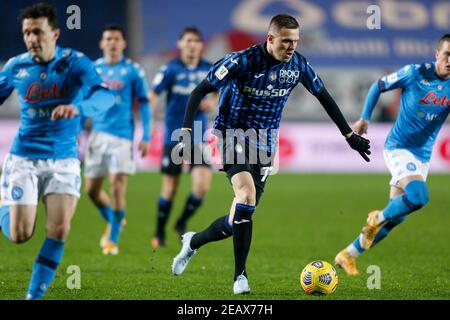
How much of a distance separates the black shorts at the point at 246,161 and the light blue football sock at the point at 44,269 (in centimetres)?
153

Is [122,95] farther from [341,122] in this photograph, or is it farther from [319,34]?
[319,34]

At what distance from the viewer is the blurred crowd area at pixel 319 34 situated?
22.6 m

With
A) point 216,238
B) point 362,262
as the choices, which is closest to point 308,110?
point 362,262

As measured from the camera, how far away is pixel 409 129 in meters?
7.59

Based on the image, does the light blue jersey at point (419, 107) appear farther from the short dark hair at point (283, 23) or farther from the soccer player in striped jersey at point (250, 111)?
the short dark hair at point (283, 23)

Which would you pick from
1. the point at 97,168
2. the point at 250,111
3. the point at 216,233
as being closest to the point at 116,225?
the point at 97,168

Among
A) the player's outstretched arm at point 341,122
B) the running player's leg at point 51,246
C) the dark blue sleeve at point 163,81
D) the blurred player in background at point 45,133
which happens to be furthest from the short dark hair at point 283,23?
the dark blue sleeve at point 163,81

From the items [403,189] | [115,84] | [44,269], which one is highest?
[115,84]

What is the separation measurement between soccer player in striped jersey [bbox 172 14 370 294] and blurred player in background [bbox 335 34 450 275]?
82 centimetres

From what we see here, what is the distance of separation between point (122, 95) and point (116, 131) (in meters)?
0.43

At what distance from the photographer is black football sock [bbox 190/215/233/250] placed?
6.85 m
